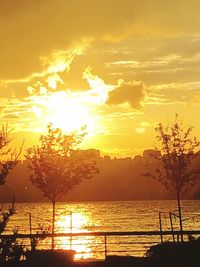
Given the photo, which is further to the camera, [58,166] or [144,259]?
[58,166]

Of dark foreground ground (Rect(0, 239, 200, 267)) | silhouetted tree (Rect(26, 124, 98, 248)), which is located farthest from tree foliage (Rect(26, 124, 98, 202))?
dark foreground ground (Rect(0, 239, 200, 267))

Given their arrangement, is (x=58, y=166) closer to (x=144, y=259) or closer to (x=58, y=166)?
(x=58, y=166)

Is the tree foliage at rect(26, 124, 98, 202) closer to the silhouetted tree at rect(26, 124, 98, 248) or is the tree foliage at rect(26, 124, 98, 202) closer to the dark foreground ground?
the silhouetted tree at rect(26, 124, 98, 248)

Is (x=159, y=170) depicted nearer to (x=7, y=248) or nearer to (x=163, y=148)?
(x=163, y=148)

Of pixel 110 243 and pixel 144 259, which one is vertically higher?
pixel 110 243

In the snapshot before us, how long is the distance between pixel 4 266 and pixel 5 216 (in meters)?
1.23

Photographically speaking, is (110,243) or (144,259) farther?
(110,243)

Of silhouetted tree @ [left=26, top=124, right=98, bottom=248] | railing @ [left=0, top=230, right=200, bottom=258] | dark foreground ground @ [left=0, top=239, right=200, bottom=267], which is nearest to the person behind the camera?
dark foreground ground @ [left=0, top=239, right=200, bottom=267]

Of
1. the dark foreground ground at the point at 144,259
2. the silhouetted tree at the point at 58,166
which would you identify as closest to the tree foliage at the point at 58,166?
the silhouetted tree at the point at 58,166

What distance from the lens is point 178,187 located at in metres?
28.7

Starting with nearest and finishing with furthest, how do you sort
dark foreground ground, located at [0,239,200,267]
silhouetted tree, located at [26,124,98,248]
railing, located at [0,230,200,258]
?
dark foreground ground, located at [0,239,200,267], railing, located at [0,230,200,258], silhouetted tree, located at [26,124,98,248]

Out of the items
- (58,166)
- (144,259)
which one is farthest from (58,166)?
(144,259)

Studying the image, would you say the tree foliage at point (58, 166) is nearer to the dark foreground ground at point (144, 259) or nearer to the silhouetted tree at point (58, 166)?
the silhouetted tree at point (58, 166)

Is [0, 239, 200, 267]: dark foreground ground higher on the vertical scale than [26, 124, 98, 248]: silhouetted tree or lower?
lower
